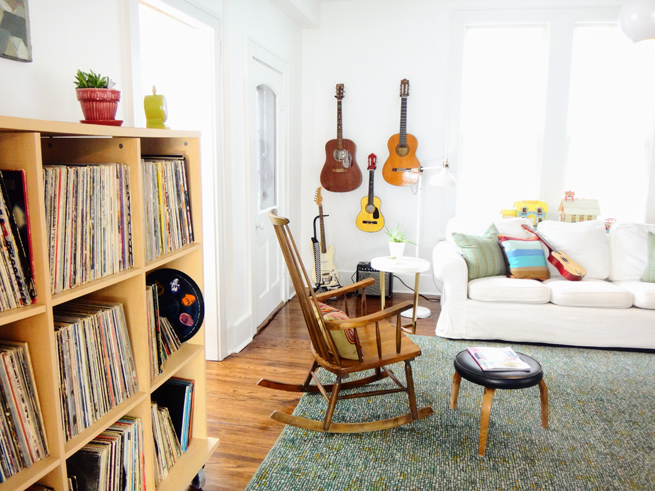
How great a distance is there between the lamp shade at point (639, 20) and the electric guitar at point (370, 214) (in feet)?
9.34

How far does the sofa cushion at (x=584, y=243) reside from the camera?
387 centimetres

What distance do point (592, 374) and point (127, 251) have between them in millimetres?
2835

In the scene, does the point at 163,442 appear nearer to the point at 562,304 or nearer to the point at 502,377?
the point at 502,377

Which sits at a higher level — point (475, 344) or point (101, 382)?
point (101, 382)

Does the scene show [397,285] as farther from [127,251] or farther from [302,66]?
[127,251]

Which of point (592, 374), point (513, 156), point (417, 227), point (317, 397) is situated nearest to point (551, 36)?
point (513, 156)

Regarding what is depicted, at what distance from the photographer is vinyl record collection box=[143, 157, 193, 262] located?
1667mm

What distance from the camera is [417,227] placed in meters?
4.80

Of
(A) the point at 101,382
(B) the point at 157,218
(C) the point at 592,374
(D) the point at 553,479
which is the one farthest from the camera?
(C) the point at 592,374

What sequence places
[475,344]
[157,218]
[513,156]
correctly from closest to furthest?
1. [157,218]
2. [475,344]
3. [513,156]

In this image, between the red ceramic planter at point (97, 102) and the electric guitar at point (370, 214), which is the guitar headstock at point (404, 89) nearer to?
the electric guitar at point (370, 214)

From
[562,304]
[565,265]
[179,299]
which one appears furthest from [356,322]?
[565,265]

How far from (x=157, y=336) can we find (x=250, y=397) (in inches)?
45.6

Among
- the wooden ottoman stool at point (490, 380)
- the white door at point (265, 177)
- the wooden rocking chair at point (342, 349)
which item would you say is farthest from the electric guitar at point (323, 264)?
the wooden ottoman stool at point (490, 380)
